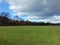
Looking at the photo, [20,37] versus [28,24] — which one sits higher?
[28,24]

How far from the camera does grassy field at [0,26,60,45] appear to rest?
25.0ft

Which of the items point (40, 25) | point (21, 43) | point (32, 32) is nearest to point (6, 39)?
point (21, 43)

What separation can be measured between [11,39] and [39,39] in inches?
53.0

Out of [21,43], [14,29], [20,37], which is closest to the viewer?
[21,43]

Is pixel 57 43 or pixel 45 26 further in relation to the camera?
pixel 45 26

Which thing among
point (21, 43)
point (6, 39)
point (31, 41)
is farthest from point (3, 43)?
point (31, 41)

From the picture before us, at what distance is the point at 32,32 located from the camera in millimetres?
8305

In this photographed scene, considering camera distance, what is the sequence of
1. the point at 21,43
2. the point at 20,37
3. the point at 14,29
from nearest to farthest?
Answer: the point at 21,43 → the point at 20,37 → the point at 14,29

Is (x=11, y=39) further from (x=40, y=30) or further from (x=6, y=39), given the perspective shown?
(x=40, y=30)

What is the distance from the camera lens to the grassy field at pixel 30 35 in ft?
25.0

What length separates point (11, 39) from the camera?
776 centimetres

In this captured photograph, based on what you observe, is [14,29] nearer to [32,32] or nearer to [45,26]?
[32,32]

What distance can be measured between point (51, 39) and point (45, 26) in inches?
49.0

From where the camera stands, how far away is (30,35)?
8078mm
